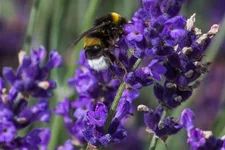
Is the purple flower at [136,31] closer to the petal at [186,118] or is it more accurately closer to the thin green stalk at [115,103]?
the thin green stalk at [115,103]

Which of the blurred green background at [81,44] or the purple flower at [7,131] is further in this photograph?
the blurred green background at [81,44]

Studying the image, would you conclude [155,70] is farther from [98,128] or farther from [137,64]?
[98,128]

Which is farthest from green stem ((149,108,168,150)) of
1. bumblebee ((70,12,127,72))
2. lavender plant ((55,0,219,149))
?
bumblebee ((70,12,127,72))

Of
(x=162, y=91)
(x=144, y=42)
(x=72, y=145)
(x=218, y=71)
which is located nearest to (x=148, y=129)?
(x=162, y=91)

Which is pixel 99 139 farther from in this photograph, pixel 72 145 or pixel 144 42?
pixel 72 145

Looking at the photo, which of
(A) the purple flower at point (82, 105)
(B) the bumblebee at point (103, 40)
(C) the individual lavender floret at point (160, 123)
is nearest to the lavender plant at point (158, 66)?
(C) the individual lavender floret at point (160, 123)

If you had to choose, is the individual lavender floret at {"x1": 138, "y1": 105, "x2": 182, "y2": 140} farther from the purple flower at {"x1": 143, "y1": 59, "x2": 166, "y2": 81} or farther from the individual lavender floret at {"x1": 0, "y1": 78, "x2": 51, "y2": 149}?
the individual lavender floret at {"x1": 0, "y1": 78, "x2": 51, "y2": 149}
